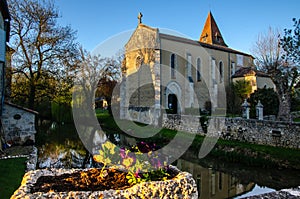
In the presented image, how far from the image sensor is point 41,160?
9.55 m

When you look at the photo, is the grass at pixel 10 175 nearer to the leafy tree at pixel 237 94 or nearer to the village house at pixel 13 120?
the village house at pixel 13 120

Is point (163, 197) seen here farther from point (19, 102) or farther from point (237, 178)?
point (19, 102)

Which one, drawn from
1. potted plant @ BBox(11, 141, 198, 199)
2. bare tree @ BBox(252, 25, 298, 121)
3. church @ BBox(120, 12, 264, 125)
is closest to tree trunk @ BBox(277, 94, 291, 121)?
bare tree @ BBox(252, 25, 298, 121)

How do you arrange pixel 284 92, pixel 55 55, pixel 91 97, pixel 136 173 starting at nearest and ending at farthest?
pixel 136 173 < pixel 284 92 < pixel 55 55 < pixel 91 97

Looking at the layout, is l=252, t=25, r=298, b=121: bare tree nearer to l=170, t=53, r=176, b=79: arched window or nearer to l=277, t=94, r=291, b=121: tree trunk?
l=277, t=94, r=291, b=121: tree trunk

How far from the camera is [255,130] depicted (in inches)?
443

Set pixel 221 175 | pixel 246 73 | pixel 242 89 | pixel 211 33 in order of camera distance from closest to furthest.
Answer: pixel 221 175, pixel 242 89, pixel 246 73, pixel 211 33

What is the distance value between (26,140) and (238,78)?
2294 centimetres

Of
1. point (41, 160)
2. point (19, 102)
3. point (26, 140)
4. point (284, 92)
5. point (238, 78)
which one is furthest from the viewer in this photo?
point (238, 78)

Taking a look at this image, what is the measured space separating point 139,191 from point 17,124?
426 inches

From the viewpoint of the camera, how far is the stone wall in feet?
32.0

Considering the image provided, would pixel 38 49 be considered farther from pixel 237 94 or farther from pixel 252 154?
pixel 237 94

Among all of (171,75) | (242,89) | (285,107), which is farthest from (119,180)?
(242,89)

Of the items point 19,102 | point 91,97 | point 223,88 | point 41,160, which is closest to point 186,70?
point 223,88
